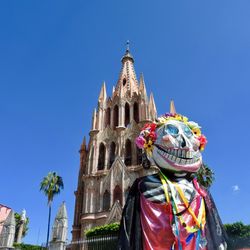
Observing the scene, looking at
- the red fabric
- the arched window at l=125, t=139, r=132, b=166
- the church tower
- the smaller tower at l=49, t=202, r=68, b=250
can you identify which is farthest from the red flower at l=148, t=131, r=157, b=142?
the arched window at l=125, t=139, r=132, b=166

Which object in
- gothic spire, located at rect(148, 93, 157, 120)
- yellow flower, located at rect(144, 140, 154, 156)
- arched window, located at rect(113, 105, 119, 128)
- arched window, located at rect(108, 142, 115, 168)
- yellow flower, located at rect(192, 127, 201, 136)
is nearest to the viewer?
yellow flower, located at rect(144, 140, 154, 156)

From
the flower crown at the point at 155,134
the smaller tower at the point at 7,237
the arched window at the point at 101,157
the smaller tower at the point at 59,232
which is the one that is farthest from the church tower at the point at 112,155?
the flower crown at the point at 155,134

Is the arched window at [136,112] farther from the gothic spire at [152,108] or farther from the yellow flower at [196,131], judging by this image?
the yellow flower at [196,131]

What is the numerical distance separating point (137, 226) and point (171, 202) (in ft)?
2.36

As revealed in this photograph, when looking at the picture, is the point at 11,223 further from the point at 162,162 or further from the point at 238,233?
the point at 238,233

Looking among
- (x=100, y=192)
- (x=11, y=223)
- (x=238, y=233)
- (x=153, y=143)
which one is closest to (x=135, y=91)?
(x=100, y=192)

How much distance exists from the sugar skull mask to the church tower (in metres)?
18.5

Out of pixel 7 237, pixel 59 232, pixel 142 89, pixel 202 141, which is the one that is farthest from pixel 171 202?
pixel 142 89

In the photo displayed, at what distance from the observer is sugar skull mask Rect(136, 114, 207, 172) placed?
5594mm

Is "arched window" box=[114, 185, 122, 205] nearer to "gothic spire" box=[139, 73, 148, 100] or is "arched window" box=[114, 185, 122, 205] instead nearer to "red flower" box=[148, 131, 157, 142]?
"gothic spire" box=[139, 73, 148, 100]

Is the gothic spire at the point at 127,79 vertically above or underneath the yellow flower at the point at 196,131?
above

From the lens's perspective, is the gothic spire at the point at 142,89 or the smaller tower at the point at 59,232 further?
the gothic spire at the point at 142,89

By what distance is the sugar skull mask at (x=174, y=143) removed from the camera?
5.59 metres

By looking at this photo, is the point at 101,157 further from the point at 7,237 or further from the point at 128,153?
the point at 7,237
